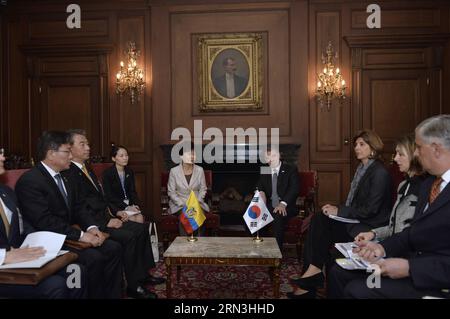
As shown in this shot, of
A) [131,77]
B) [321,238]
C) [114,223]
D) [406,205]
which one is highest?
[131,77]

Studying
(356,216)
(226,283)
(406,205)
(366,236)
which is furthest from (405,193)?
(226,283)

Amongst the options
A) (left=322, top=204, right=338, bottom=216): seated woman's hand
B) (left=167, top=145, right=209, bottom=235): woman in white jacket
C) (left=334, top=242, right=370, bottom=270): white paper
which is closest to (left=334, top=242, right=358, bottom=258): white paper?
(left=334, top=242, right=370, bottom=270): white paper

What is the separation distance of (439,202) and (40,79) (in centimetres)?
723

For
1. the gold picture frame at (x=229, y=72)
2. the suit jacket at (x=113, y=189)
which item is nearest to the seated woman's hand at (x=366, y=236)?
the suit jacket at (x=113, y=189)

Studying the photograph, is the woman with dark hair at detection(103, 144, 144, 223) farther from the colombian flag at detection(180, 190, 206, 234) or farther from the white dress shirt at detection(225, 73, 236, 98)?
the white dress shirt at detection(225, 73, 236, 98)

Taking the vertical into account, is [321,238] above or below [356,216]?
below

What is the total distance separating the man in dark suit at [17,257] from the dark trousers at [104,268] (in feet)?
1.39

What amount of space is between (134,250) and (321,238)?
5.84 feet

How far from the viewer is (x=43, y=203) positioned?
304cm

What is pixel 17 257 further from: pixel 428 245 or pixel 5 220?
pixel 428 245

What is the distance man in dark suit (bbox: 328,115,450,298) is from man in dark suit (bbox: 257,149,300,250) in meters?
2.68

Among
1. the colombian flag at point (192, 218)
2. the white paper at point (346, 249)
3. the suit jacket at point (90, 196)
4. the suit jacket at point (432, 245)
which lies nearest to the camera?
the suit jacket at point (432, 245)

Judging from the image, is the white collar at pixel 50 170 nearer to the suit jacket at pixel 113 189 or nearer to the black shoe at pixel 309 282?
the suit jacket at pixel 113 189

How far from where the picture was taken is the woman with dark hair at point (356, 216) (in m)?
3.59
